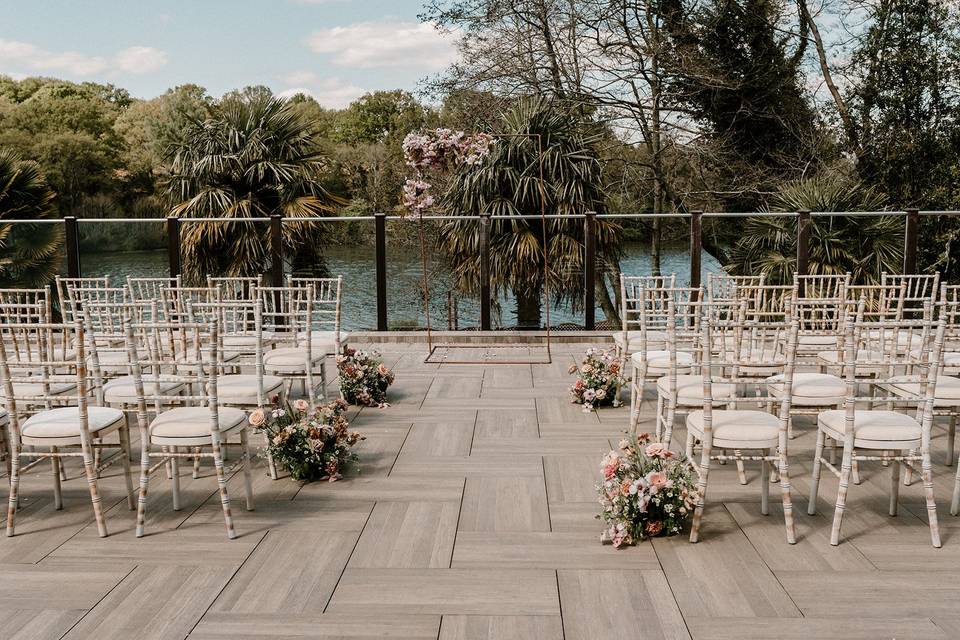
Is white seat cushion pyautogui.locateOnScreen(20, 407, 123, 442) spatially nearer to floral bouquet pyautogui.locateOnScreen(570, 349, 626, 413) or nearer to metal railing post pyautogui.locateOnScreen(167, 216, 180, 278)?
floral bouquet pyautogui.locateOnScreen(570, 349, 626, 413)

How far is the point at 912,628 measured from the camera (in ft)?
7.55

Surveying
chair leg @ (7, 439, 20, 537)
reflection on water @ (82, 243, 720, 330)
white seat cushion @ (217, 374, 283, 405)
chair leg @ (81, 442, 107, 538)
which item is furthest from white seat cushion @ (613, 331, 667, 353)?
chair leg @ (7, 439, 20, 537)

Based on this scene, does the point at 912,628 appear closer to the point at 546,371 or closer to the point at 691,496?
the point at 691,496

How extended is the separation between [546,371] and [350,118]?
19200 mm

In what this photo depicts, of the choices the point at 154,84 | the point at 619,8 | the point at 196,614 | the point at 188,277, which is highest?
the point at 154,84

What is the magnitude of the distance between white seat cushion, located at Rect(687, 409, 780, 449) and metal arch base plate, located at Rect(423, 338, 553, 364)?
11.6 ft

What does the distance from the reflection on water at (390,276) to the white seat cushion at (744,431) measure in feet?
15.8

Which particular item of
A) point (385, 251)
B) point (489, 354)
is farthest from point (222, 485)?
point (385, 251)

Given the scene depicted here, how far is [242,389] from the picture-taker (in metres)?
3.79

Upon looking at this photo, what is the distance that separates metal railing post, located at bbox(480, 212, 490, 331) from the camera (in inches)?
299

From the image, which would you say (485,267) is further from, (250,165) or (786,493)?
(250,165)

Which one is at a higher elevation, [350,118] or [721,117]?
[350,118]

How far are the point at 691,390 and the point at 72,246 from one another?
21.3 feet

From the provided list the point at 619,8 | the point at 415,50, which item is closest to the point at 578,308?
the point at 619,8
